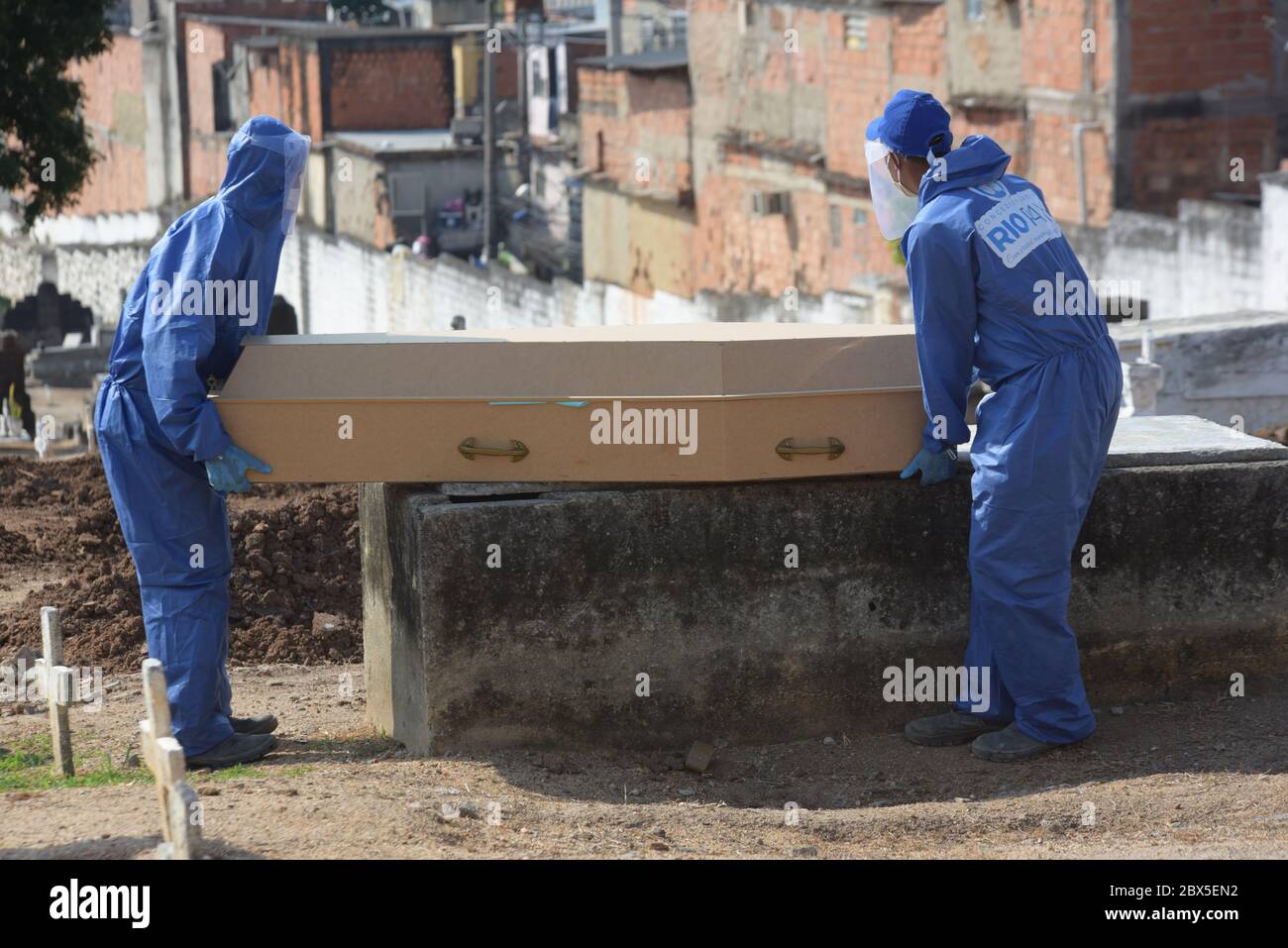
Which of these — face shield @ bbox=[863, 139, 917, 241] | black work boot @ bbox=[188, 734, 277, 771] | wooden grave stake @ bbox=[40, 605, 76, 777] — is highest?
face shield @ bbox=[863, 139, 917, 241]

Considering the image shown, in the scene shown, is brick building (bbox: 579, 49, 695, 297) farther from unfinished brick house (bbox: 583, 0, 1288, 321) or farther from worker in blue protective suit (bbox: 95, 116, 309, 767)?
worker in blue protective suit (bbox: 95, 116, 309, 767)

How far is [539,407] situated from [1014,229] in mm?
1445

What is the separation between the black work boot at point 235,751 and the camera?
17.7ft

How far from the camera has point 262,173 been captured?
17.0 ft

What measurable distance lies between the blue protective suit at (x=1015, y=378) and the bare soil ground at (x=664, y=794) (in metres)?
0.46

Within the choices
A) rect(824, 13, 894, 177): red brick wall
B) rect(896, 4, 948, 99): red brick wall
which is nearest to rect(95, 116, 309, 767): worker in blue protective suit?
rect(896, 4, 948, 99): red brick wall

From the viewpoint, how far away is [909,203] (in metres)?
5.39

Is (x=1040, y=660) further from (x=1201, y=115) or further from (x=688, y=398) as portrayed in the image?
(x=1201, y=115)

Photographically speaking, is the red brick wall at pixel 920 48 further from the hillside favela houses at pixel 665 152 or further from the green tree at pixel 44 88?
the green tree at pixel 44 88

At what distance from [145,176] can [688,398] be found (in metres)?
41.9

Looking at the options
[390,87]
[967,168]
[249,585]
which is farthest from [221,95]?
[967,168]

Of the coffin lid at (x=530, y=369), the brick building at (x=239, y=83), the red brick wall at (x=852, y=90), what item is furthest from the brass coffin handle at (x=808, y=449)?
the brick building at (x=239, y=83)

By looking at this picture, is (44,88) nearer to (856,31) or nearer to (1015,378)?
(856,31)

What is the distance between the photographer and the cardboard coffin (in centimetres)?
509
